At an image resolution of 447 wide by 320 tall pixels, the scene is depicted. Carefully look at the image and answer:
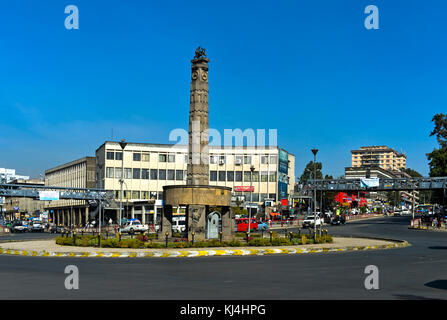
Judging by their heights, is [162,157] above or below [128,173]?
above

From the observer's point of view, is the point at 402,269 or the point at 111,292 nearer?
the point at 111,292

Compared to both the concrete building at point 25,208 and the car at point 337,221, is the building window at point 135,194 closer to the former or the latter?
the car at point 337,221

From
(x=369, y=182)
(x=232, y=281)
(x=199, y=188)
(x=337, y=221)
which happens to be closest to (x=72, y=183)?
(x=337, y=221)

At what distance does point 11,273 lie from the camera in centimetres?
1709

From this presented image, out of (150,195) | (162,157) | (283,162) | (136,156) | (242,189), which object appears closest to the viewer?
(150,195)

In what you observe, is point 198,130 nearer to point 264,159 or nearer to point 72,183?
point 264,159

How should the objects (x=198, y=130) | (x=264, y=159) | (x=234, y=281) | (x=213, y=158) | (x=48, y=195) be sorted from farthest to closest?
(x=264, y=159) < (x=213, y=158) < (x=48, y=195) < (x=198, y=130) < (x=234, y=281)

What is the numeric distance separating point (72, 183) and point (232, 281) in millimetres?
104132

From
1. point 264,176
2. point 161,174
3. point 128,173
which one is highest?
point 128,173

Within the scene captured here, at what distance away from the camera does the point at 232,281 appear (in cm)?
1512

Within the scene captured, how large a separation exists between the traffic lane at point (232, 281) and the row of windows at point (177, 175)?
75.1 m

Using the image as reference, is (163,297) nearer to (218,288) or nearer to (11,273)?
(218,288)

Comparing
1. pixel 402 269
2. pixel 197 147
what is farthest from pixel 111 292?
pixel 197 147
